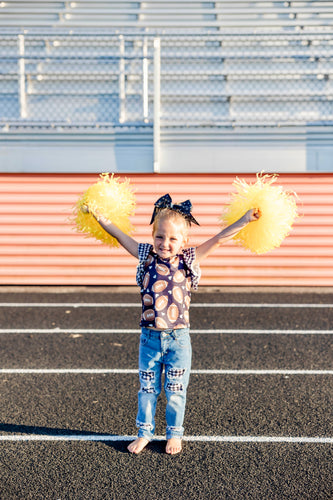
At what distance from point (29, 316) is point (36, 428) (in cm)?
297

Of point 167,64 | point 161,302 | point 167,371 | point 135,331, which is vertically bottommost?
point 135,331

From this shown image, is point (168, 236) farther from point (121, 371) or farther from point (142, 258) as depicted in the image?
point (121, 371)

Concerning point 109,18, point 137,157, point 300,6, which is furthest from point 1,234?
point 300,6

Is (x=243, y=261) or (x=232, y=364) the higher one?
(x=243, y=261)

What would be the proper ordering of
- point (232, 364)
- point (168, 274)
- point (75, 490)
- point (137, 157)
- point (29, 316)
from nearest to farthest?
1. point (75, 490)
2. point (168, 274)
3. point (232, 364)
4. point (29, 316)
5. point (137, 157)

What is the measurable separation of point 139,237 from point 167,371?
463cm

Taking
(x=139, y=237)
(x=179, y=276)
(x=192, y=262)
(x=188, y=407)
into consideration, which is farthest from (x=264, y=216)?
(x=139, y=237)

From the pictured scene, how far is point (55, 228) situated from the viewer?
8008 mm

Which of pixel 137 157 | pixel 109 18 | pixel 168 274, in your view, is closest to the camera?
pixel 168 274

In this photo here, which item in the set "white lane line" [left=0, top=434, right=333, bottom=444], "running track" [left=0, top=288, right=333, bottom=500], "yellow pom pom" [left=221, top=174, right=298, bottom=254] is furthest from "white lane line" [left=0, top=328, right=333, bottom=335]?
"yellow pom pom" [left=221, top=174, right=298, bottom=254]

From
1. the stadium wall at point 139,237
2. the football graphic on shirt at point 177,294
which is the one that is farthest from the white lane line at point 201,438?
the stadium wall at point 139,237

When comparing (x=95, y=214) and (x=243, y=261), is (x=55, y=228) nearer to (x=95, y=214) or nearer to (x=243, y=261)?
(x=243, y=261)

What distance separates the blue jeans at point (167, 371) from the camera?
133 inches

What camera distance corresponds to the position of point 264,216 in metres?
3.35
